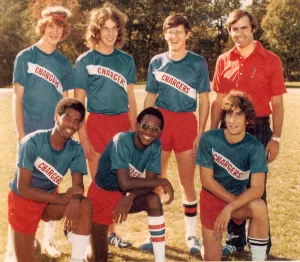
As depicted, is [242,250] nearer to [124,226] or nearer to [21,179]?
[124,226]

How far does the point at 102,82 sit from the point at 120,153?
97cm

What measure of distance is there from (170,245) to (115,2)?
3900 centimetres

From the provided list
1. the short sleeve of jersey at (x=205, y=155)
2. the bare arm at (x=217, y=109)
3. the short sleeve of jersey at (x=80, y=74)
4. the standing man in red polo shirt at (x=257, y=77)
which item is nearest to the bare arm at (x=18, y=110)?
the short sleeve of jersey at (x=80, y=74)

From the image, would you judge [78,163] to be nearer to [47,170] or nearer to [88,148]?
[47,170]

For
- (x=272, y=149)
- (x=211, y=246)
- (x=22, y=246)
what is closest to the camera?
(x=22, y=246)

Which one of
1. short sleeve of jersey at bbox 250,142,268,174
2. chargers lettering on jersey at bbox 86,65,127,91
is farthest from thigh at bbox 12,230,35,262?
short sleeve of jersey at bbox 250,142,268,174

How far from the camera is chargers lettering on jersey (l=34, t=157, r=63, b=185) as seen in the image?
147 inches

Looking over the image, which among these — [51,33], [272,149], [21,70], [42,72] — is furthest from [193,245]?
[51,33]

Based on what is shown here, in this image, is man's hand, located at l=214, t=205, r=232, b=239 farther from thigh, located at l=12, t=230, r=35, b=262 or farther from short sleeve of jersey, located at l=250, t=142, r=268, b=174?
thigh, located at l=12, t=230, r=35, b=262

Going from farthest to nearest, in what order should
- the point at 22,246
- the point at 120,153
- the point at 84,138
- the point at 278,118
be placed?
the point at 84,138 < the point at 278,118 < the point at 120,153 < the point at 22,246

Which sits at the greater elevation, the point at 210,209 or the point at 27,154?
the point at 27,154

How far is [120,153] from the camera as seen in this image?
3865 millimetres

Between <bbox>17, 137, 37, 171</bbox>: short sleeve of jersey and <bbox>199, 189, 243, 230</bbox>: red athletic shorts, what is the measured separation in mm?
1478

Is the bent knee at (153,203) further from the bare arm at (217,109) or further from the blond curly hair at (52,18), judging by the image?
the blond curly hair at (52,18)
